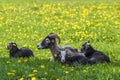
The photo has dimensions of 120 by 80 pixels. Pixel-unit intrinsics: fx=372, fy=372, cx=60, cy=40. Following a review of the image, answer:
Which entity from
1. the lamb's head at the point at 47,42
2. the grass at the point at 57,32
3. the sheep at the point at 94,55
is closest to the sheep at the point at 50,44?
the lamb's head at the point at 47,42

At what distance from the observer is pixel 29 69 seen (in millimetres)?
9617

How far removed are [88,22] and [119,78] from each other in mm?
11428

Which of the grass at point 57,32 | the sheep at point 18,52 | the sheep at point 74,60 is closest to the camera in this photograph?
the grass at point 57,32

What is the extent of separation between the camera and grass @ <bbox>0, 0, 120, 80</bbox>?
367 inches

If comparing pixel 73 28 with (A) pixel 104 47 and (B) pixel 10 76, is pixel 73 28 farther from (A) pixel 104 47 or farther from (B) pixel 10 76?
(B) pixel 10 76

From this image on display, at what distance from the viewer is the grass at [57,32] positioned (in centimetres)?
931

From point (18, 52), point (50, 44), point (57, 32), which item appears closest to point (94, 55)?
point (50, 44)

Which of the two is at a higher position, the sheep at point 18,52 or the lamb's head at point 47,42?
the lamb's head at point 47,42

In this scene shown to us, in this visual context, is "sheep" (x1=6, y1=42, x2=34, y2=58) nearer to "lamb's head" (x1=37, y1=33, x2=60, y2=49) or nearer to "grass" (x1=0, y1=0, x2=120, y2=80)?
"grass" (x1=0, y1=0, x2=120, y2=80)

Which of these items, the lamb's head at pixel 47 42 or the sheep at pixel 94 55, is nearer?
the sheep at pixel 94 55

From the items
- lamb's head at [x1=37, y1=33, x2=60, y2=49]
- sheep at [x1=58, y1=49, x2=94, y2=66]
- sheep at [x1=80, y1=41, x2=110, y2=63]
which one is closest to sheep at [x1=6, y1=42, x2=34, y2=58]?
lamb's head at [x1=37, y1=33, x2=60, y2=49]

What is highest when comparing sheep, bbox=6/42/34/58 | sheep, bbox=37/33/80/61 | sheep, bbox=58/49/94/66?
sheep, bbox=37/33/80/61

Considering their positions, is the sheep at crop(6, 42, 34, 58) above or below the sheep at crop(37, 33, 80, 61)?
below

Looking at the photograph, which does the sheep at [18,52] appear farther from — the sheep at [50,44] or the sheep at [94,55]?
the sheep at [94,55]
